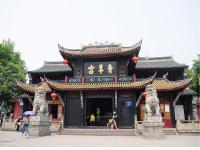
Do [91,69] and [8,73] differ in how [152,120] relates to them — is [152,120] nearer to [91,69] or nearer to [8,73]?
[91,69]

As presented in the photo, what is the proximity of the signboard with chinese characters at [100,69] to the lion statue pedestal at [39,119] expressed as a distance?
552 cm

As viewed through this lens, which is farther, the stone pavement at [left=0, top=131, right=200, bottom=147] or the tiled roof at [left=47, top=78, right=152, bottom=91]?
the tiled roof at [left=47, top=78, right=152, bottom=91]

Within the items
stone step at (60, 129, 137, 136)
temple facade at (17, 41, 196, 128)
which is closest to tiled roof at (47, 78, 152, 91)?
temple facade at (17, 41, 196, 128)

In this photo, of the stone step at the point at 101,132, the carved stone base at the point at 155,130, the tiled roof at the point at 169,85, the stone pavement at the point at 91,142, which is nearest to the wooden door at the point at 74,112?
the stone step at the point at 101,132

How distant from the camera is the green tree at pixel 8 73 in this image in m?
21.8

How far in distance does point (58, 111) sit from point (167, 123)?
32.0 ft

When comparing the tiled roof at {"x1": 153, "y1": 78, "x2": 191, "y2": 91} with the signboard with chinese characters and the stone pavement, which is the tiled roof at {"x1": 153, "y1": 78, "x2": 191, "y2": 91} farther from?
the stone pavement

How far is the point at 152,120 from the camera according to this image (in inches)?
411

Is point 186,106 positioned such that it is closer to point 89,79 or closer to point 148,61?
point 148,61

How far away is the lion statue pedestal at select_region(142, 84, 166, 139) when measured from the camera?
1006cm

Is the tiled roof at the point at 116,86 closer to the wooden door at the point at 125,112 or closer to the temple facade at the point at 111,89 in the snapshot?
the temple facade at the point at 111,89

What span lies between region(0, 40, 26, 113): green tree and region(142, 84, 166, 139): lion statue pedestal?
55.1ft

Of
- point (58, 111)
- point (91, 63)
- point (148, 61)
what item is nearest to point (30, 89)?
point (58, 111)

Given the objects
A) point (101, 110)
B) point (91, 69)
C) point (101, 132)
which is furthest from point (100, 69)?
point (101, 132)
